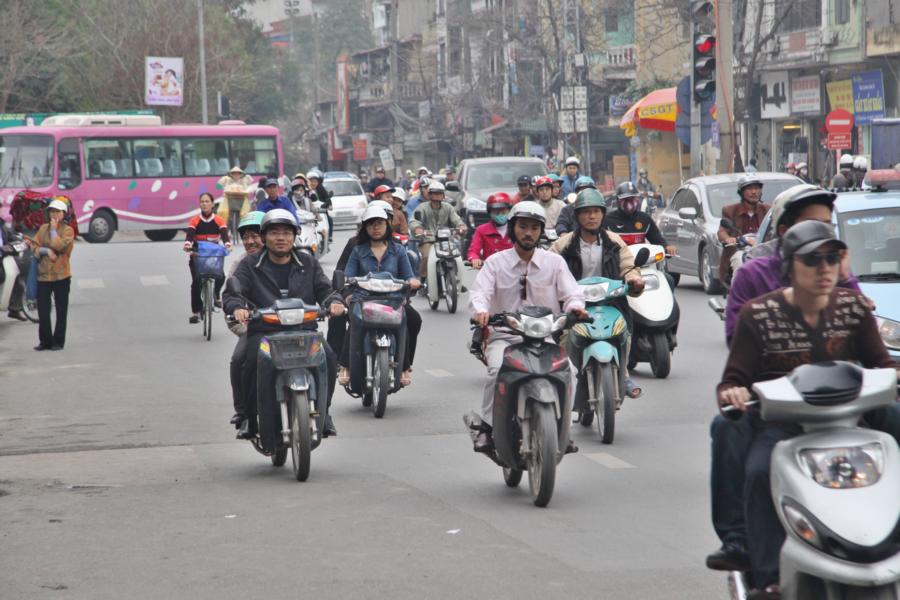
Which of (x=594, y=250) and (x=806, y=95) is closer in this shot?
(x=594, y=250)

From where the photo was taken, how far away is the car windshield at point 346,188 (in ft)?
165

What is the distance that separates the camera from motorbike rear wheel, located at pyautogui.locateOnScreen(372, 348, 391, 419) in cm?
1192

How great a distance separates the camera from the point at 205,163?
4650 centimetres

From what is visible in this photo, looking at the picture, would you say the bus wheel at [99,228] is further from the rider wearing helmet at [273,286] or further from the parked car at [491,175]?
the rider wearing helmet at [273,286]

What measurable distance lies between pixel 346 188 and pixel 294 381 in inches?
1647

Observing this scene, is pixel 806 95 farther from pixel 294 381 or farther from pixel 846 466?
pixel 846 466

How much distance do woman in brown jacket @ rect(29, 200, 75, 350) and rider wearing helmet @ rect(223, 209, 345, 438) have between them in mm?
7325

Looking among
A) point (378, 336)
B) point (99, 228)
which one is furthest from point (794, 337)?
point (99, 228)

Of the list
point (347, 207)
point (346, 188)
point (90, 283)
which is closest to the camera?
point (90, 283)

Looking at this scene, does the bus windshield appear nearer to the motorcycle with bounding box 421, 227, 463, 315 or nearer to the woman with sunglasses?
the motorcycle with bounding box 421, 227, 463, 315

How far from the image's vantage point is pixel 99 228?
4394cm

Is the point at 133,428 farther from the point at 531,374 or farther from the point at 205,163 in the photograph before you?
the point at 205,163

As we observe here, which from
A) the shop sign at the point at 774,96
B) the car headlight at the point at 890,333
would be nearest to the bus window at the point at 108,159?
the shop sign at the point at 774,96

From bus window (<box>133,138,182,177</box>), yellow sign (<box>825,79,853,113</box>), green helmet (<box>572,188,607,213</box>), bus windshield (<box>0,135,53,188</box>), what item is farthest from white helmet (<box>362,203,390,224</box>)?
bus window (<box>133,138,182,177</box>)
